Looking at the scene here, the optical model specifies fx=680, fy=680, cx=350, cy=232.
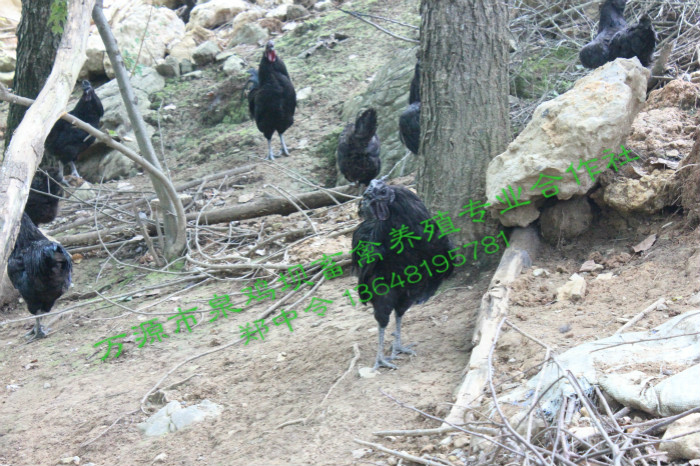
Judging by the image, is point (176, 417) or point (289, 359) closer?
point (176, 417)

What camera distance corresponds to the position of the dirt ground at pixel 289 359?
3.74 meters

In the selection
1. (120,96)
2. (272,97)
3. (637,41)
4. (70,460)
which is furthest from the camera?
(120,96)

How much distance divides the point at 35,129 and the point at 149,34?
11.5 meters

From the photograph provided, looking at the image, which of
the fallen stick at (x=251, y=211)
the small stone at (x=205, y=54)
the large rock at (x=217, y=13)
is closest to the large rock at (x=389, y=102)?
the fallen stick at (x=251, y=211)

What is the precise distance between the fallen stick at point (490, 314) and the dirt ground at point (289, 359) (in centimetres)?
9

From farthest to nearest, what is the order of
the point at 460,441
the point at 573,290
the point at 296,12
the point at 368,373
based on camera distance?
the point at 296,12, the point at 573,290, the point at 368,373, the point at 460,441

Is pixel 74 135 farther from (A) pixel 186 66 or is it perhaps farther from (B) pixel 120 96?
(A) pixel 186 66

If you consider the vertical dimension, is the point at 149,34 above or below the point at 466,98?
above

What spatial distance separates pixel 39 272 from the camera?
6.12m

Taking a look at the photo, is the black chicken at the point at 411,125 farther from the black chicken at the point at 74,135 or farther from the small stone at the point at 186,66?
the small stone at the point at 186,66

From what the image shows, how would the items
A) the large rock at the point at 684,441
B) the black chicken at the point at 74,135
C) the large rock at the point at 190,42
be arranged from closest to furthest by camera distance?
the large rock at the point at 684,441, the black chicken at the point at 74,135, the large rock at the point at 190,42

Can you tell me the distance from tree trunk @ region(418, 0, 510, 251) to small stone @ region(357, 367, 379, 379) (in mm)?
1503

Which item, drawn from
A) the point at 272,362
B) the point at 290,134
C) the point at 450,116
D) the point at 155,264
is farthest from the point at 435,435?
the point at 290,134

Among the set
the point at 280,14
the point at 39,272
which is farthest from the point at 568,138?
the point at 280,14
